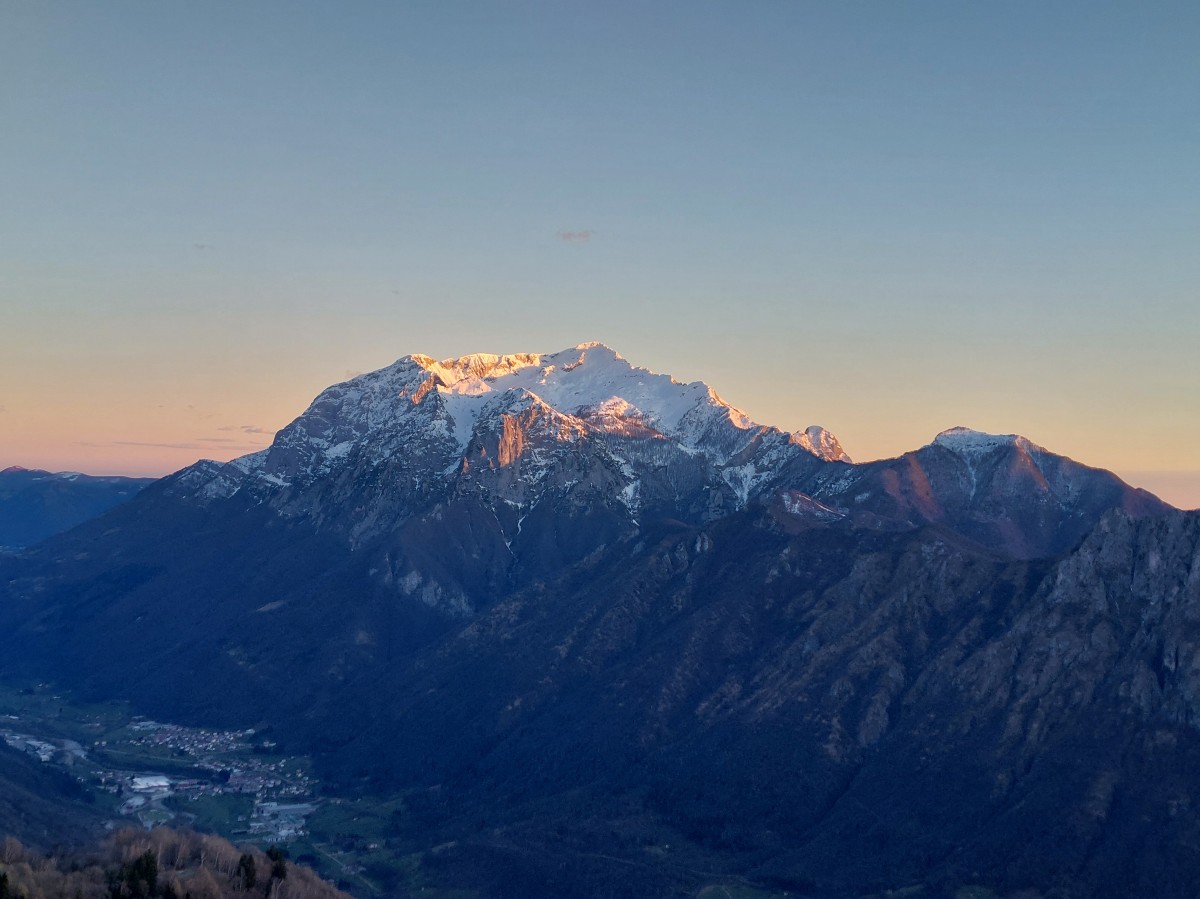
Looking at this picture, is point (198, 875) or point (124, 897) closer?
point (124, 897)

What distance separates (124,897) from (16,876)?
1535 centimetres

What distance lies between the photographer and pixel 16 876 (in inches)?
7357

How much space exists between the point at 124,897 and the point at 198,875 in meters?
14.7

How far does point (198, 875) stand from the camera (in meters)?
198

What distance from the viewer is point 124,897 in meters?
185

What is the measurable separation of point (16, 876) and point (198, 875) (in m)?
24.3
